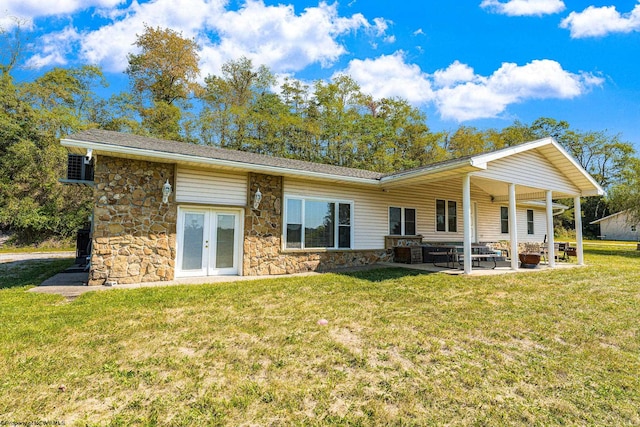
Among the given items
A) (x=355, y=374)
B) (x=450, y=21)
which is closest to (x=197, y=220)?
(x=355, y=374)

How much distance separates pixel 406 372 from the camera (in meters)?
2.94

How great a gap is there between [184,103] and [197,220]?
57.9 feet

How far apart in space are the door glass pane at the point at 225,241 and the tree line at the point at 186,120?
14547 mm

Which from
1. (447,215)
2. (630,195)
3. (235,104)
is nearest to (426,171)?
(447,215)

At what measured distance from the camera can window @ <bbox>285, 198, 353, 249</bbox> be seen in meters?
9.02

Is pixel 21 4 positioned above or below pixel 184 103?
above

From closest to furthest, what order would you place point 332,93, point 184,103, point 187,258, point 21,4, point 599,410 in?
point 599,410 → point 187,258 → point 21,4 → point 184,103 → point 332,93

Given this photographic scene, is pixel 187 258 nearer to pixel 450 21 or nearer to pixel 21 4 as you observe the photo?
pixel 450 21

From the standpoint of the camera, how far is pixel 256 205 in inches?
323

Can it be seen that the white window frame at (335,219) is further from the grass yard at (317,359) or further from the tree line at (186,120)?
the tree line at (186,120)

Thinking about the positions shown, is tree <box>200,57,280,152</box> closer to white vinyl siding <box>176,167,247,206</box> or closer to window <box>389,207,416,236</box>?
window <box>389,207,416,236</box>

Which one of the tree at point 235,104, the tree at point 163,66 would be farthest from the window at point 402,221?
the tree at point 163,66

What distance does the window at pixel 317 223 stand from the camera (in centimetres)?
902

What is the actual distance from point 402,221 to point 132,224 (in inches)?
335
